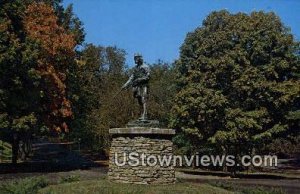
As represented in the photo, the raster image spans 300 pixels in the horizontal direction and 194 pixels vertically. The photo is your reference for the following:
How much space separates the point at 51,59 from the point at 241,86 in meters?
14.1

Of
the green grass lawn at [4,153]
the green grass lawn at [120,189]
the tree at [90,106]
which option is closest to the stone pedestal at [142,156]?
the green grass lawn at [120,189]

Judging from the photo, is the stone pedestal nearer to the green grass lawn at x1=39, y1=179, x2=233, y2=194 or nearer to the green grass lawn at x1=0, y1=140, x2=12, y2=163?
the green grass lawn at x1=39, y1=179, x2=233, y2=194

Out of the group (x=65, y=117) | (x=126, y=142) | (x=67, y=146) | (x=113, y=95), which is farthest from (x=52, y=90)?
(x=67, y=146)

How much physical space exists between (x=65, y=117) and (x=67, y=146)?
3621 cm

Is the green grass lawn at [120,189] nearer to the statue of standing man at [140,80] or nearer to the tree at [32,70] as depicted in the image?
the statue of standing man at [140,80]

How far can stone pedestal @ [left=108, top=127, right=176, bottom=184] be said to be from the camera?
58.6 feet

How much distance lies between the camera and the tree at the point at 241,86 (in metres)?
36.9

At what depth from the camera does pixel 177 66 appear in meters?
43.6

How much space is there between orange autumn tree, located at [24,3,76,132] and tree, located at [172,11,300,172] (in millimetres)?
8970

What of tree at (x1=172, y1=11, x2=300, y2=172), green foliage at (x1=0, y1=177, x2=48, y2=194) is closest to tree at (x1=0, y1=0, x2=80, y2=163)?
tree at (x1=172, y1=11, x2=300, y2=172)

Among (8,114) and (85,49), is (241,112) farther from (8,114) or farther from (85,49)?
(85,49)

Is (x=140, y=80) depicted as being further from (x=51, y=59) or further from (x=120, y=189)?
(x=51, y=59)

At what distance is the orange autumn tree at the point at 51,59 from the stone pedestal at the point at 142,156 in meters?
18.1

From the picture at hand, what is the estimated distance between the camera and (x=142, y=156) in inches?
707
